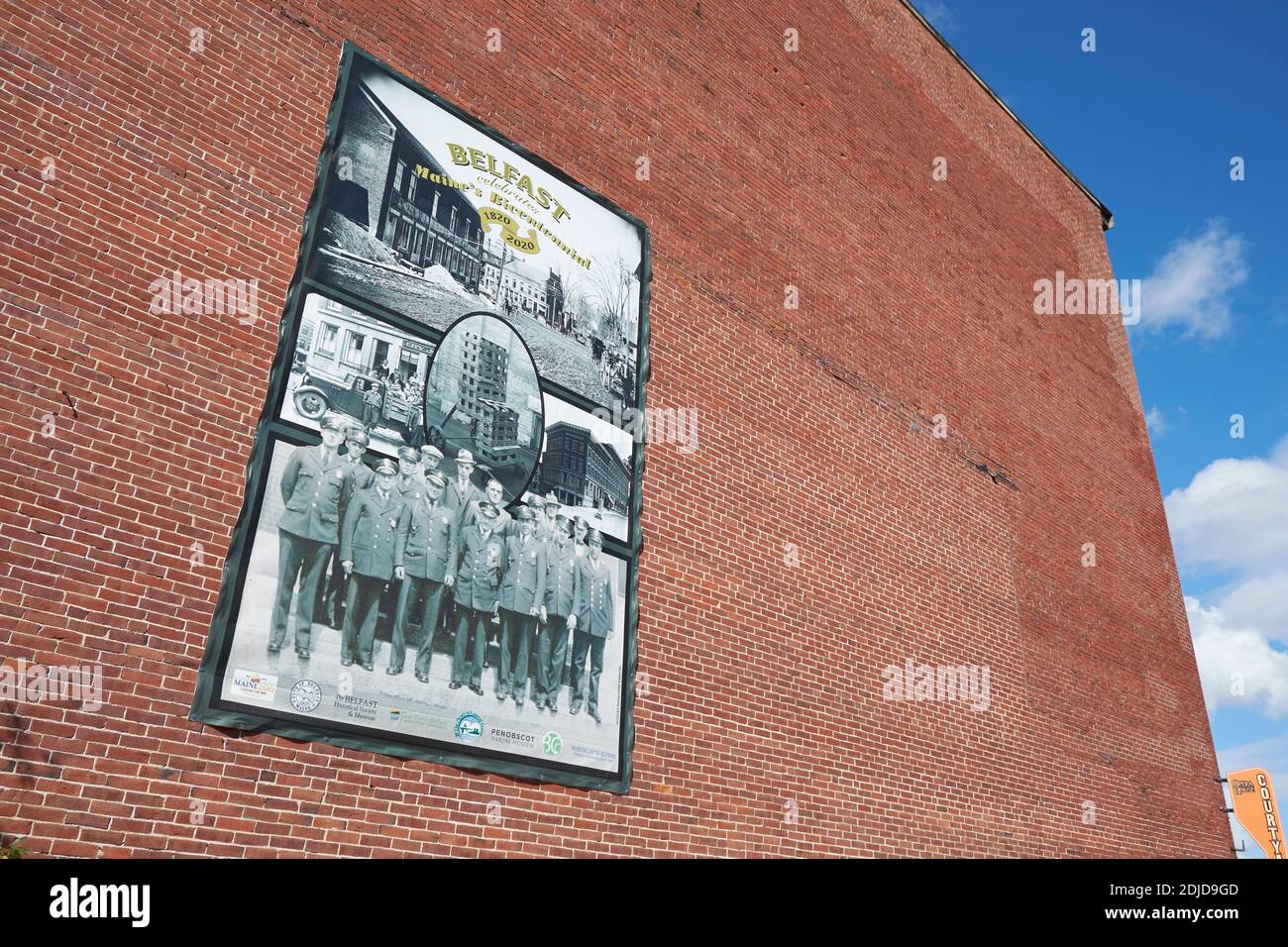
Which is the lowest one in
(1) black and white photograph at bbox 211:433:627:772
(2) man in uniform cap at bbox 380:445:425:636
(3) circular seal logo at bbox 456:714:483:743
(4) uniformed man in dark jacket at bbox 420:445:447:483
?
(3) circular seal logo at bbox 456:714:483:743

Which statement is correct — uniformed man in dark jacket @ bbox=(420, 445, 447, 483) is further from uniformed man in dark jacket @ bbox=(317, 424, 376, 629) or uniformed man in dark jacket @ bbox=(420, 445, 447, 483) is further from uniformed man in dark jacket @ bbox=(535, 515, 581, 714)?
uniformed man in dark jacket @ bbox=(535, 515, 581, 714)

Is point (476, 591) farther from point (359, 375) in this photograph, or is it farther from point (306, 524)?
point (359, 375)

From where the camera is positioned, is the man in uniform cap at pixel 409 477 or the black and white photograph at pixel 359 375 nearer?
the black and white photograph at pixel 359 375

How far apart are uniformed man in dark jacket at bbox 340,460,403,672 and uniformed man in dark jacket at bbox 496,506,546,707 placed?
2.66 ft

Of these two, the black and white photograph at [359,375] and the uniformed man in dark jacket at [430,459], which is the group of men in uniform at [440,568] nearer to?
the uniformed man in dark jacket at [430,459]

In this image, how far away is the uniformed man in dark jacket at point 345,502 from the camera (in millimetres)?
5523

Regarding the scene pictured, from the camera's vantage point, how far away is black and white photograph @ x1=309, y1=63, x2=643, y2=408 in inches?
253

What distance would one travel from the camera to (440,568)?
20.0 feet

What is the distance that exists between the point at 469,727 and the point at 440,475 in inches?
63.4

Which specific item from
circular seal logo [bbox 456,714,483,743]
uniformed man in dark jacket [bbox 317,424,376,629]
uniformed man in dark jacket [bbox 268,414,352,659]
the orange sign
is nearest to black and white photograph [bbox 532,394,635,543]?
uniformed man in dark jacket [bbox 317,424,376,629]

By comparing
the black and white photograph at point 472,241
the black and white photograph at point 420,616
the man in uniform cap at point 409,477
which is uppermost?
the black and white photograph at point 472,241
